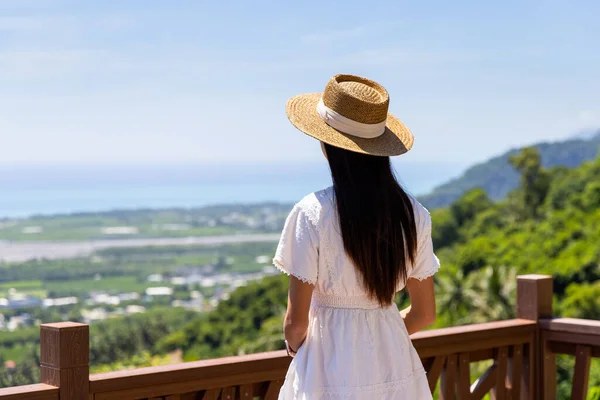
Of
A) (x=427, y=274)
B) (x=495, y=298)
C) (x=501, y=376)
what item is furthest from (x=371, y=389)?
(x=495, y=298)

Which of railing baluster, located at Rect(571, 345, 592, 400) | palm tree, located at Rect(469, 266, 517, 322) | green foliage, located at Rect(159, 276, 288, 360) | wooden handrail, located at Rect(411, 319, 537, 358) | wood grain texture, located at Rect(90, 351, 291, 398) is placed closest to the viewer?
wood grain texture, located at Rect(90, 351, 291, 398)

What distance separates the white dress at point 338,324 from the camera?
1.76 meters

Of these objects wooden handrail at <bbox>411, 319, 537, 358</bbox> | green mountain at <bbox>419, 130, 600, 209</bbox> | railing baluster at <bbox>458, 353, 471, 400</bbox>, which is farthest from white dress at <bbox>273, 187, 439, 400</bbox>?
green mountain at <bbox>419, 130, 600, 209</bbox>

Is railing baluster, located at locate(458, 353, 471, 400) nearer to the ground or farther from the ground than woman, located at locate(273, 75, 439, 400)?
nearer to the ground

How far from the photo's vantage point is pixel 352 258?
5.77ft

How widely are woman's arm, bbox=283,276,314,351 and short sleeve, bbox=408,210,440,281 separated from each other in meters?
0.25

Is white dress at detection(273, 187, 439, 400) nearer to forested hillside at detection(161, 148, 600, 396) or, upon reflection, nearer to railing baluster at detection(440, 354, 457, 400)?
railing baluster at detection(440, 354, 457, 400)

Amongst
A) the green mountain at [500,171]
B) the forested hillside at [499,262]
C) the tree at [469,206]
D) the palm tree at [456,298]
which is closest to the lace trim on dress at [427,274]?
the forested hillside at [499,262]

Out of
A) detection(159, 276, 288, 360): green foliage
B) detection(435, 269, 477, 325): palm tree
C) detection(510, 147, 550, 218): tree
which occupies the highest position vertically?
detection(510, 147, 550, 218): tree

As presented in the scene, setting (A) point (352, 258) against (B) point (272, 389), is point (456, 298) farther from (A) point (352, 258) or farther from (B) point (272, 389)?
(A) point (352, 258)

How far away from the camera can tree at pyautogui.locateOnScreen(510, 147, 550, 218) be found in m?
53.1

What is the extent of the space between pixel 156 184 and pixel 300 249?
171601mm

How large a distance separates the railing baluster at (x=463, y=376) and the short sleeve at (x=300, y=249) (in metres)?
1.24

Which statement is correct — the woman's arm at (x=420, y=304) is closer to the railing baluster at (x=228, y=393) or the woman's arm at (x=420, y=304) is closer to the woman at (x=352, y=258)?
the woman at (x=352, y=258)
